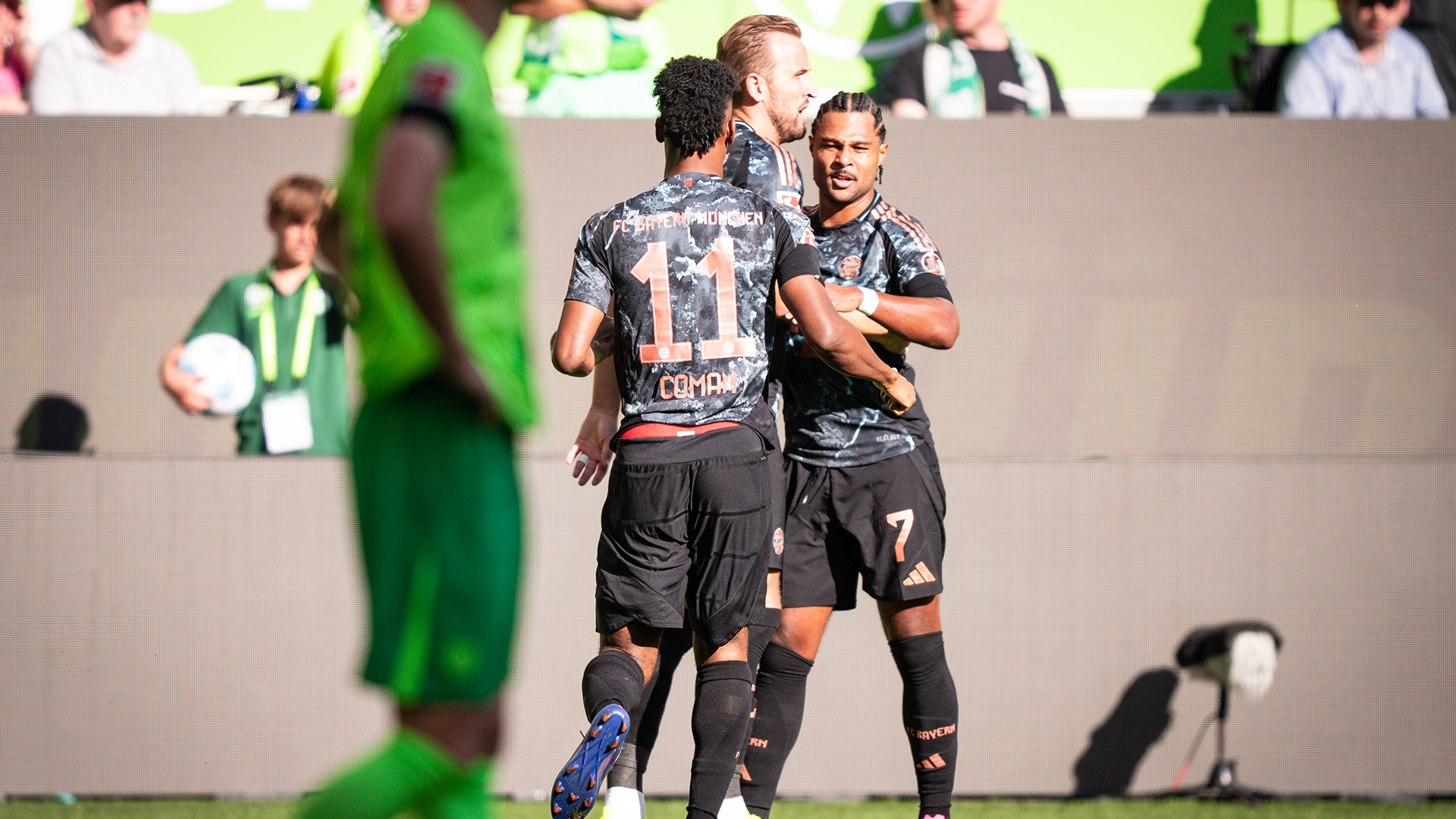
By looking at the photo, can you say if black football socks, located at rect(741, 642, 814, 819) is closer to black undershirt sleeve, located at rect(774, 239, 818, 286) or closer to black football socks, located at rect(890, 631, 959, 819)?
black football socks, located at rect(890, 631, 959, 819)

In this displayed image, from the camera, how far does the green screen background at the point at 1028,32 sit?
6.70 metres

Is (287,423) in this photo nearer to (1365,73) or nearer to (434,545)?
(434,545)

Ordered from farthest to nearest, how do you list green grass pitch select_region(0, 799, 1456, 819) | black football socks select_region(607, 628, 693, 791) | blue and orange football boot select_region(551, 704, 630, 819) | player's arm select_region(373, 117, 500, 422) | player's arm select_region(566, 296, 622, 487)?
green grass pitch select_region(0, 799, 1456, 819), black football socks select_region(607, 628, 693, 791), player's arm select_region(566, 296, 622, 487), blue and orange football boot select_region(551, 704, 630, 819), player's arm select_region(373, 117, 500, 422)

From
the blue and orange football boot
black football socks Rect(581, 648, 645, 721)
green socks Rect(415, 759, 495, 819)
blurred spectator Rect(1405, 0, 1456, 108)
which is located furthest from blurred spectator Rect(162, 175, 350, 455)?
blurred spectator Rect(1405, 0, 1456, 108)

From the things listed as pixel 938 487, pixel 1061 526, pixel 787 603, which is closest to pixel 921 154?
pixel 1061 526

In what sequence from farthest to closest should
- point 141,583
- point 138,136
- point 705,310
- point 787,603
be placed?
point 138,136, point 141,583, point 787,603, point 705,310

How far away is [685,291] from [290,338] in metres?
2.77

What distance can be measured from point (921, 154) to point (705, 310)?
104 inches

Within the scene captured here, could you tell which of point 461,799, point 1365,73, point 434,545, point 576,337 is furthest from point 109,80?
point 1365,73

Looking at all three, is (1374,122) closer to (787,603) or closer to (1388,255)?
(1388,255)

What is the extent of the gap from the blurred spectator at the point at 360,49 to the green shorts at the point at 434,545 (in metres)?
4.14

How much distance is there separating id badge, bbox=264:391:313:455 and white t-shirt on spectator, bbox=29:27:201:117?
4.69 feet

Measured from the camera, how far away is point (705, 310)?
11.1ft

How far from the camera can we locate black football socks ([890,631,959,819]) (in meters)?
3.92
